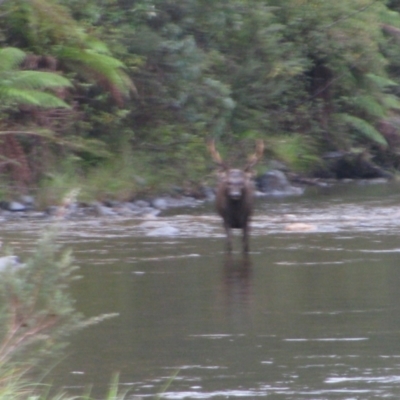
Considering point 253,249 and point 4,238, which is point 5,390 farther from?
point 4,238

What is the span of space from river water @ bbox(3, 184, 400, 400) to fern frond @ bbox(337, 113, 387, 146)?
492 inches

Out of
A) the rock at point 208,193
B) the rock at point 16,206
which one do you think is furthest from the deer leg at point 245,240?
the rock at point 208,193

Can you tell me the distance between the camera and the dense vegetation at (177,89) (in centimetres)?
1805

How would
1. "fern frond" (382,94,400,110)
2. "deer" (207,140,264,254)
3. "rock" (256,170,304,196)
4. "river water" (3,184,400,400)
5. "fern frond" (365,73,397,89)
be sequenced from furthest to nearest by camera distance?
"fern frond" (382,94,400,110) → "fern frond" (365,73,397,89) → "rock" (256,170,304,196) → "deer" (207,140,264,254) → "river water" (3,184,400,400)

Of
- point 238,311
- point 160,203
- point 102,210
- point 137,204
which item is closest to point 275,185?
point 160,203

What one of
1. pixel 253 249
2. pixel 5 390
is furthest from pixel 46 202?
pixel 5 390

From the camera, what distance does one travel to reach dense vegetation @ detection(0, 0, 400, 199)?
18047 mm

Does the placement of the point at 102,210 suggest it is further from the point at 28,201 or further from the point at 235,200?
the point at 235,200

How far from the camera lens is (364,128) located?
89.0ft

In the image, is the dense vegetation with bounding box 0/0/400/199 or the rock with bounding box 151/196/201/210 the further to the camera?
the rock with bounding box 151/196/201/210

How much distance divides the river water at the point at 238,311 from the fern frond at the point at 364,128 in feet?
41.0

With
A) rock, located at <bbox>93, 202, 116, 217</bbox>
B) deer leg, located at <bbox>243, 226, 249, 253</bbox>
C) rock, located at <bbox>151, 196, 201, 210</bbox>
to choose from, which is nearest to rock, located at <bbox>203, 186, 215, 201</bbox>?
rock, located at <bbox>151, 196, 201, 210</bbox>

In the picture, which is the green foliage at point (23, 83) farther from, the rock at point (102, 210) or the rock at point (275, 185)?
the rock at point (275, 185)

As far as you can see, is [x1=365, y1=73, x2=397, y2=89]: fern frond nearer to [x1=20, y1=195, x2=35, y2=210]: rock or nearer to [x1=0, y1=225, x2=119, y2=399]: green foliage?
[x1=20, y1=195, x2=35, y2=210]: rock
